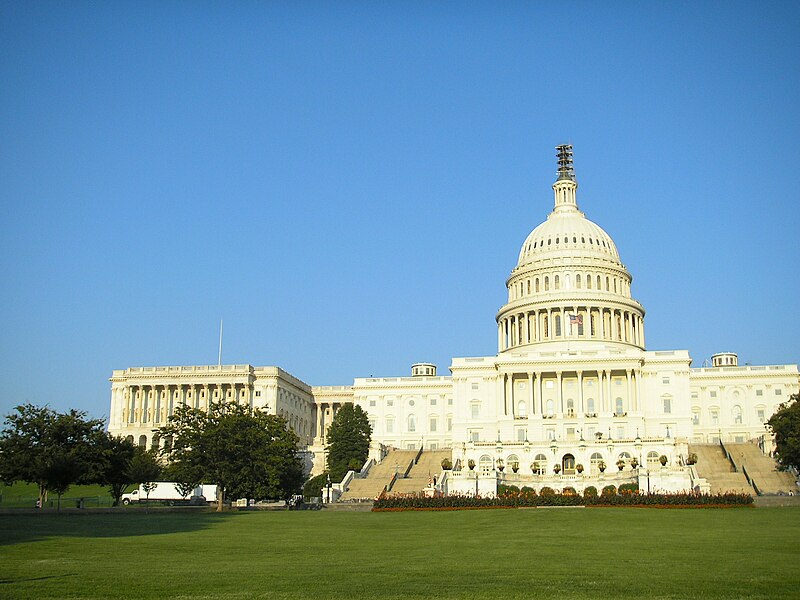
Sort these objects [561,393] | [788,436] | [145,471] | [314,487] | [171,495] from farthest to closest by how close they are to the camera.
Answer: [561,393], [314,487], [171,495], [145,471], [788,436]

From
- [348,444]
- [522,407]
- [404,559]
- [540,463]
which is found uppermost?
[522,407]

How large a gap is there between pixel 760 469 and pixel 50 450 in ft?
223

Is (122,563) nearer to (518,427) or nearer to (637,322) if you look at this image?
(518,427)

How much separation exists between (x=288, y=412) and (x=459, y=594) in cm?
13096

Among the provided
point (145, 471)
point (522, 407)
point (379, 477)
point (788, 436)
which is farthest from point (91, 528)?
point (522, 407)

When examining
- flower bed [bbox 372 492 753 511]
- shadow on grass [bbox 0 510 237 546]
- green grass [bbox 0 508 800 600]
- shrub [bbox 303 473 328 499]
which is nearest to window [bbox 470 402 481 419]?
shrub [bbox 303 473 328 499]

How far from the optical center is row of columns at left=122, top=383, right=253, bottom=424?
471ft

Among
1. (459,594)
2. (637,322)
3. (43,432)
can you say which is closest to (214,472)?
(43,432)

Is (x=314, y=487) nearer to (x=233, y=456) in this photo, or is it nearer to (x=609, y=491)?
(x=233, y=456)

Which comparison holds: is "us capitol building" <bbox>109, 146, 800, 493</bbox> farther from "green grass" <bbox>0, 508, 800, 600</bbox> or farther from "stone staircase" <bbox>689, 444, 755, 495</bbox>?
"green grass" <bbox>0, 508, 800, 600</bbox>

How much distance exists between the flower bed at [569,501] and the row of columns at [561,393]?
198ft

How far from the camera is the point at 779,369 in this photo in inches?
5487

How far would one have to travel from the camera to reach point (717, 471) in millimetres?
97812

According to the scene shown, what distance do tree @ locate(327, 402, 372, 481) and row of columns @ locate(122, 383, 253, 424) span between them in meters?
29.0
